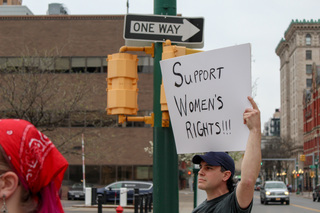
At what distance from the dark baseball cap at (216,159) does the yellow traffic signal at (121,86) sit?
214 centimetres

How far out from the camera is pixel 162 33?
261 inches

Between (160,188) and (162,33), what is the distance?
1738 mm

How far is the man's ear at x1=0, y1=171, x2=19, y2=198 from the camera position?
1.80 metres

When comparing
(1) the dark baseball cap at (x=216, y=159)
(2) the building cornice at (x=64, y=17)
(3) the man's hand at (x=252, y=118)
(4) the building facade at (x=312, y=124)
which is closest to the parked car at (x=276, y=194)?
(2) the building cornice at (x=64, y=17)

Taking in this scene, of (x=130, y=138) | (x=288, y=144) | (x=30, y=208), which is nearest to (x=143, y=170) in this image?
(x=130, y=138)

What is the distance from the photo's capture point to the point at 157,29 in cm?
662

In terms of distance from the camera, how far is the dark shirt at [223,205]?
3.66 metres

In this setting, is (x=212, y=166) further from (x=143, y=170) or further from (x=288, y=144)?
(x=288, y=144)

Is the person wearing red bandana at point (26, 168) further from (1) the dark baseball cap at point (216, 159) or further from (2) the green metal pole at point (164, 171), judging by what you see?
(2) the green metal pole at point (164, 171)

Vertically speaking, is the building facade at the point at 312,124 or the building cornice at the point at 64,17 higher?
the building cornice at the point at 64,17

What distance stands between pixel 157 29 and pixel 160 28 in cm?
4

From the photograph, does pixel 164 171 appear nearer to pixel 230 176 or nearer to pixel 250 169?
pixel 230 176

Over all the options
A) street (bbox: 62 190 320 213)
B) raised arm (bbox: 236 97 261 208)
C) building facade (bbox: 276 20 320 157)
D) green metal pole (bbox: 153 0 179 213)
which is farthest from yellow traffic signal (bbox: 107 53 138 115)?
building facade (bbox: 276 20 320 157)

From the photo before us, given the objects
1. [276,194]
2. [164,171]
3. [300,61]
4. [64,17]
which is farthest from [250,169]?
[300,61]
